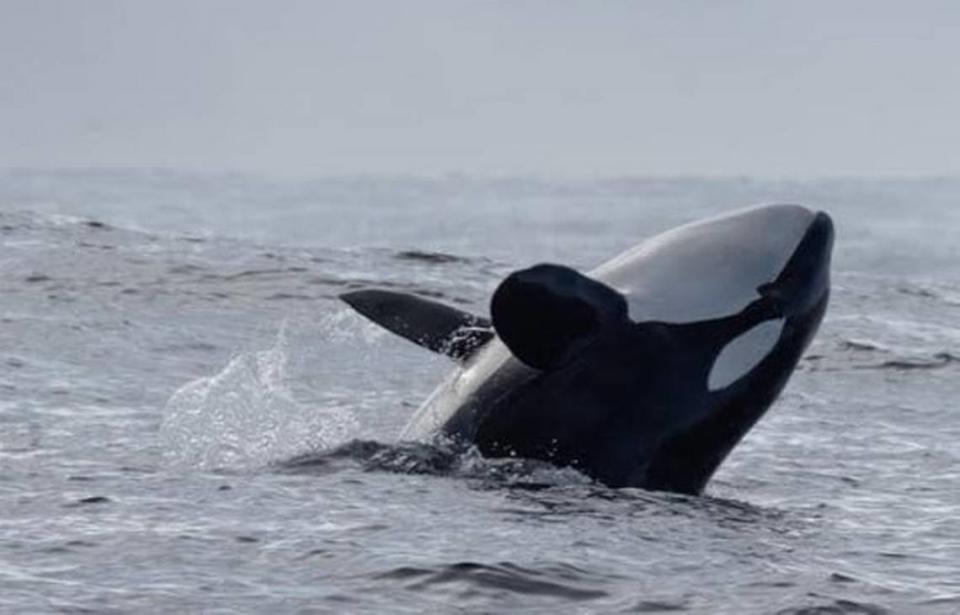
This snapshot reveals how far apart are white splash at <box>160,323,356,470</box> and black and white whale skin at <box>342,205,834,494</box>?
1055mm

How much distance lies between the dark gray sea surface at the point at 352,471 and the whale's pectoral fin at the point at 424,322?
23.2 inches

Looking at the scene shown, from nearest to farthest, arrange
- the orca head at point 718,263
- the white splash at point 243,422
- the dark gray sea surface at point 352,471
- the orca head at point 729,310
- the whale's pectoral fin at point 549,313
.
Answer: the dark gray sea surface at point 352,471 < the whale's pectoral fin at point 549,313 < the orca head at point 729,310 < the orca head at point 718,263 < the white splash at point 243,422

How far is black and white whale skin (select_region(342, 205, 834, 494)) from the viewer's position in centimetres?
1425

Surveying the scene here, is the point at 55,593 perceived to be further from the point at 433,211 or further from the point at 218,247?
the point at 433,211

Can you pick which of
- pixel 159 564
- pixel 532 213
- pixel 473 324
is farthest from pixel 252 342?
pixel 532 213

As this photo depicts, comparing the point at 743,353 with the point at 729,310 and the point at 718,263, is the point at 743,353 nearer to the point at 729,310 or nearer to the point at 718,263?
the point at 729,310

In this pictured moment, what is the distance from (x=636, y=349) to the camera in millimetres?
14547

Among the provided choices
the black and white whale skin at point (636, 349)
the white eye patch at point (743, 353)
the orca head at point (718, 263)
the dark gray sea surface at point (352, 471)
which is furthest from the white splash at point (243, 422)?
the white eye patch at point (743, 353)

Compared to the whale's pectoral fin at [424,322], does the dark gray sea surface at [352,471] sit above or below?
below

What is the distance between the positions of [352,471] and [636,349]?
167 cm

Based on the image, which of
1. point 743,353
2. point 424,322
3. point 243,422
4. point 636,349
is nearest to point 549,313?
point 636,349

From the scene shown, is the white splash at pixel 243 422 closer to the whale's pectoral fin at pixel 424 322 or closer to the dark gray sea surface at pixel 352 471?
the dark gray sea surface at pixel 352 471

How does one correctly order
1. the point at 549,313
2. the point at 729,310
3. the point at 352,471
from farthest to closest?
the point at 729,310 < the point at 352,471 < the point at 549,313

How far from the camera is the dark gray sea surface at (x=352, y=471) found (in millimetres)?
12359
